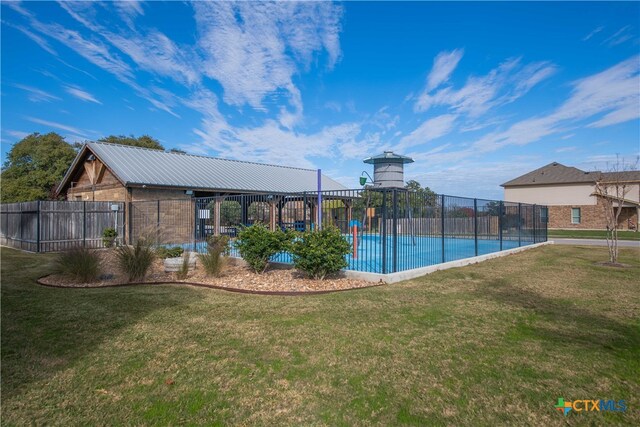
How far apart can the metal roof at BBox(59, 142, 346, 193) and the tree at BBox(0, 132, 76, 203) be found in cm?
1501

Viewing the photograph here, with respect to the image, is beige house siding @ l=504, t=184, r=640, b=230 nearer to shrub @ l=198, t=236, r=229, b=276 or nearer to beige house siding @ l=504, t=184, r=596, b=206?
beige house siding @ l=504, t=184, r=596, b=206

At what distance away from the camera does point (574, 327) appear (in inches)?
194

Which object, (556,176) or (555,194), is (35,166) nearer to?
(555,194)

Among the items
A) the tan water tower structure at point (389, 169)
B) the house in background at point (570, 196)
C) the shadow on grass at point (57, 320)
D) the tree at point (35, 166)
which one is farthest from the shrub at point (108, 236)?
the house in background at point (570, 196)

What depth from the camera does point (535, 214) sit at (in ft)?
61.9

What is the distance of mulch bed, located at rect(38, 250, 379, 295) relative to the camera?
7.84 m

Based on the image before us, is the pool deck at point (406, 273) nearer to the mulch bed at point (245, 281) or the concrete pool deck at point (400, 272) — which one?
the concrete pool deck at point (400, 272)

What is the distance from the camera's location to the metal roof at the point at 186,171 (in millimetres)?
18219

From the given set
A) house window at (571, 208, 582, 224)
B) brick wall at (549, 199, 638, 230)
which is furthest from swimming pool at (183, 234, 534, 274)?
house window at (571, 208, 582, 224)

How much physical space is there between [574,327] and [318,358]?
357 cm

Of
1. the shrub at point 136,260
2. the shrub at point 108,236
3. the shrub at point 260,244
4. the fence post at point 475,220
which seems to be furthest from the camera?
the shrub at point 108,236

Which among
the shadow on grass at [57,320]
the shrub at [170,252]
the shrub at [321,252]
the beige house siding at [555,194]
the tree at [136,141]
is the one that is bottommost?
the shadow on grass at [57,320]

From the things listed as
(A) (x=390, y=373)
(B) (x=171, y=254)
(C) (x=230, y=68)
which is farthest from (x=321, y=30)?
(A) (x=390, y=373)

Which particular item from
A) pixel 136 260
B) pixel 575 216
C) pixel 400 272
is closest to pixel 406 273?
pixel 400 272
